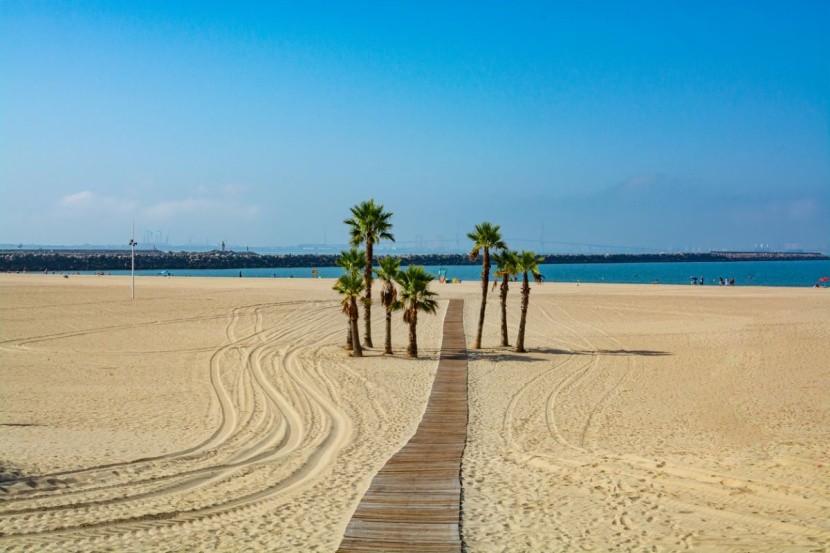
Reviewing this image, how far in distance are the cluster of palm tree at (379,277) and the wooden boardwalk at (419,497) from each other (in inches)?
324

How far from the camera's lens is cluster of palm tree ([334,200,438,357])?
25.4m

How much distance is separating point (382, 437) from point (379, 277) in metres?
11.7

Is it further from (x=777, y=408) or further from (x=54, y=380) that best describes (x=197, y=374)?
(x=777, y=408)

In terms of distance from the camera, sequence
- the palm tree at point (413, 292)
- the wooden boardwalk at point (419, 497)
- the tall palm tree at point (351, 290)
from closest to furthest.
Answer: the wooden boardwalk at point (419, 497) → the tall palm tree at point (351, 290) → the palm tree at point (413, 292)

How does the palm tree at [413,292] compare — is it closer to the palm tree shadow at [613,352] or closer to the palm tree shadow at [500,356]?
the palm tree shadow at [500,356]

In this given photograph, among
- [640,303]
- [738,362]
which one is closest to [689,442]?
[738,362]

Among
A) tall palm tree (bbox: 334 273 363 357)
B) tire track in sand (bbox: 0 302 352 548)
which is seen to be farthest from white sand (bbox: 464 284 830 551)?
tall palm tree (bbox: 334 273 363 357)

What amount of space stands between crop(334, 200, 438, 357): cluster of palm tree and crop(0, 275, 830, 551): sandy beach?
1.49 m

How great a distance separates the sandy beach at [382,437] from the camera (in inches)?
394

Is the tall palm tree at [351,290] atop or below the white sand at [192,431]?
atop

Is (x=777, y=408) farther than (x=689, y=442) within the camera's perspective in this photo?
Yes

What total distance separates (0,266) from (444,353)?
122m

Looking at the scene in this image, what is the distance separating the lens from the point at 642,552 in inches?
361

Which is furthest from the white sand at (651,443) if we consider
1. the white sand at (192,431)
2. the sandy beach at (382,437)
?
the white sand at (192,431)
